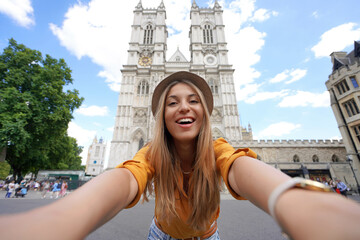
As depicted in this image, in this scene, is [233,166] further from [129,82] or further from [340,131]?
[129,82]

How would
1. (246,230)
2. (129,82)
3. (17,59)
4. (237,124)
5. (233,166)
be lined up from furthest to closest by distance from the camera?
1. (129,82)
2. (237,124)
3. (17,59)
4. (246,230)
5. (233,166)

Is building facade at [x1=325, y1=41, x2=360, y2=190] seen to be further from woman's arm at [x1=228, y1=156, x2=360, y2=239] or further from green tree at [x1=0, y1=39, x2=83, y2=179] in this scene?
green tree at [x1=0, y1=39, x2=83, y2=179]

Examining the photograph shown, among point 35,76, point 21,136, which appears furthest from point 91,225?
point 35,76

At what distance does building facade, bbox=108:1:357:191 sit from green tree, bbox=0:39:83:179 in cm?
884

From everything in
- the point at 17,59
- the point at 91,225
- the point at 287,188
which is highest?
the point at 17,59

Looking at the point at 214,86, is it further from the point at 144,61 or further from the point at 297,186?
the point at 297,186

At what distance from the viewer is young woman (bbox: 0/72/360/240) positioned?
0.40m

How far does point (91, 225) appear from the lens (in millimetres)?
549

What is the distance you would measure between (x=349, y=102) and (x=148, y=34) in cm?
2827

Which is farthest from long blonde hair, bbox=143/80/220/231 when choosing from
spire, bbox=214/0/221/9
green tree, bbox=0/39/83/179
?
spire, bbox=214/0/221/9

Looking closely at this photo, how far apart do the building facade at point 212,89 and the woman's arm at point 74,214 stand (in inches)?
685

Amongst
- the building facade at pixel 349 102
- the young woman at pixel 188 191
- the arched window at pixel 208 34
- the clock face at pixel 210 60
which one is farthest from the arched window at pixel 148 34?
the young woman at pixel 188 191

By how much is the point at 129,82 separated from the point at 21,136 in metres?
15.5

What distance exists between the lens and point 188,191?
1266 millimetres
